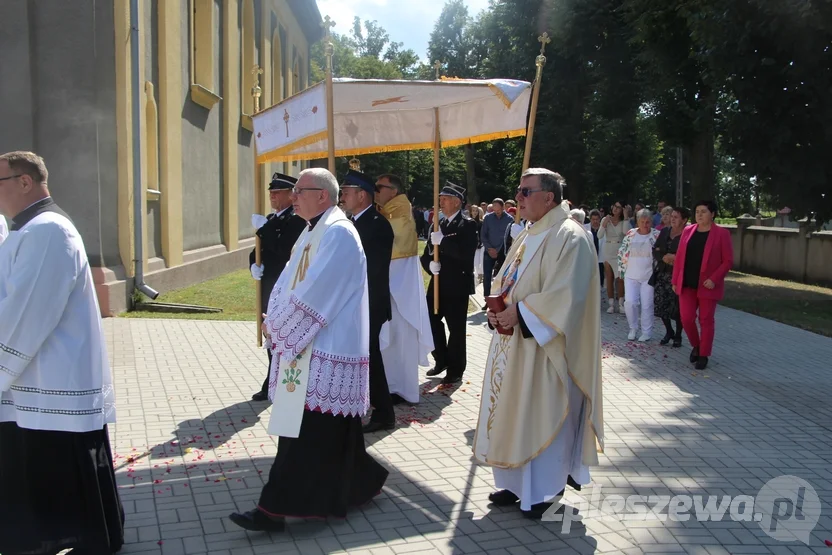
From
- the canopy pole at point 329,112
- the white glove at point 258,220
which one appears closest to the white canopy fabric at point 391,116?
the canopy pole at point 329,112

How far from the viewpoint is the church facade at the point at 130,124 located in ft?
38.8

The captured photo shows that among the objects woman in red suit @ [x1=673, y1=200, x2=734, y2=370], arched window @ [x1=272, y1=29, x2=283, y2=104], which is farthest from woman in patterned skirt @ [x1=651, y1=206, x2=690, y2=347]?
arched window @ [x1=272, y1=29, x2=283, y2=104]

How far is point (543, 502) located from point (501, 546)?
498mm

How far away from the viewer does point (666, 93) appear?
74.5ft

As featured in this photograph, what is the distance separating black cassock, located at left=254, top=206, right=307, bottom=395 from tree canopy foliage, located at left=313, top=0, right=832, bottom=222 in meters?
10.5

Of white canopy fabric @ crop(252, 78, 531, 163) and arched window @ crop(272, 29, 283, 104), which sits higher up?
arched window @ crop(272, 29, 283, 104)

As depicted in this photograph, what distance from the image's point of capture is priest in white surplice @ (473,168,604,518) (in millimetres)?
4469

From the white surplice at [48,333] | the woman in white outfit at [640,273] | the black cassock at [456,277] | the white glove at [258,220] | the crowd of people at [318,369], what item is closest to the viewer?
the white surplice at [48,333]

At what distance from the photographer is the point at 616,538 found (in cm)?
432

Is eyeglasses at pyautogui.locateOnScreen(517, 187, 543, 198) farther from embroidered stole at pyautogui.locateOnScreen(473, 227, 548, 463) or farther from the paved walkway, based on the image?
the paved walkway

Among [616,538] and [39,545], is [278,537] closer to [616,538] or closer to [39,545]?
[39,545]

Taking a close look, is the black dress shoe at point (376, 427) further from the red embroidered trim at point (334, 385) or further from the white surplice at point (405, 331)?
the red embroidered trim at point (334, 385)

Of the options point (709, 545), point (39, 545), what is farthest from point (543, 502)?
point (39, 545)

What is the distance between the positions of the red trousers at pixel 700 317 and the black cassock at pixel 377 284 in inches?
177
